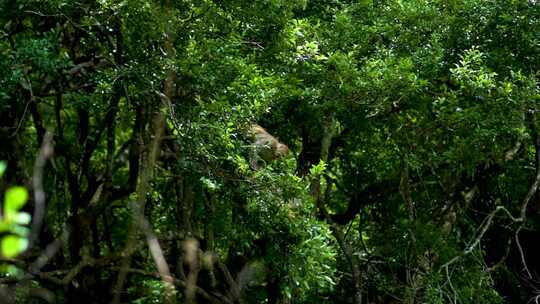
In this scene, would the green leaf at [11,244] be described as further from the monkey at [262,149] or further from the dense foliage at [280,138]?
the monkey at [262,149]

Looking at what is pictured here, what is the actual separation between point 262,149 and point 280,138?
153cm

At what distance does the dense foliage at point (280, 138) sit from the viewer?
532 cm

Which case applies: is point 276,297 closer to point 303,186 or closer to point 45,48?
point 303,186

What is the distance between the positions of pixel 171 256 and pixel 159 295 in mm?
676

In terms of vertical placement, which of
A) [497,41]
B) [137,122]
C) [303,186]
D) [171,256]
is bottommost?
[171,256]

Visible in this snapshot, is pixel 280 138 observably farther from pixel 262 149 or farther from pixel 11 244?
pixel 11 244

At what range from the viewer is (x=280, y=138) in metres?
7.04

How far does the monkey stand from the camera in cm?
537

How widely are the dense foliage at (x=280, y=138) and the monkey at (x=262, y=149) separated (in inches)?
2.6


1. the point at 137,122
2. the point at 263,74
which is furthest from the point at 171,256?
the point at 263,74

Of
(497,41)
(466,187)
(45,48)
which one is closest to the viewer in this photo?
(45,48)

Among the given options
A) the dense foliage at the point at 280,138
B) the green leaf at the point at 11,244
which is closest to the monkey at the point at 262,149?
the dense foliage at the point at 280,138

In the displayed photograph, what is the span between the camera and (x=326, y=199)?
8.27 metres

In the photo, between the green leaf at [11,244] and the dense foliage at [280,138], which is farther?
the dense foliage at [280,138]
